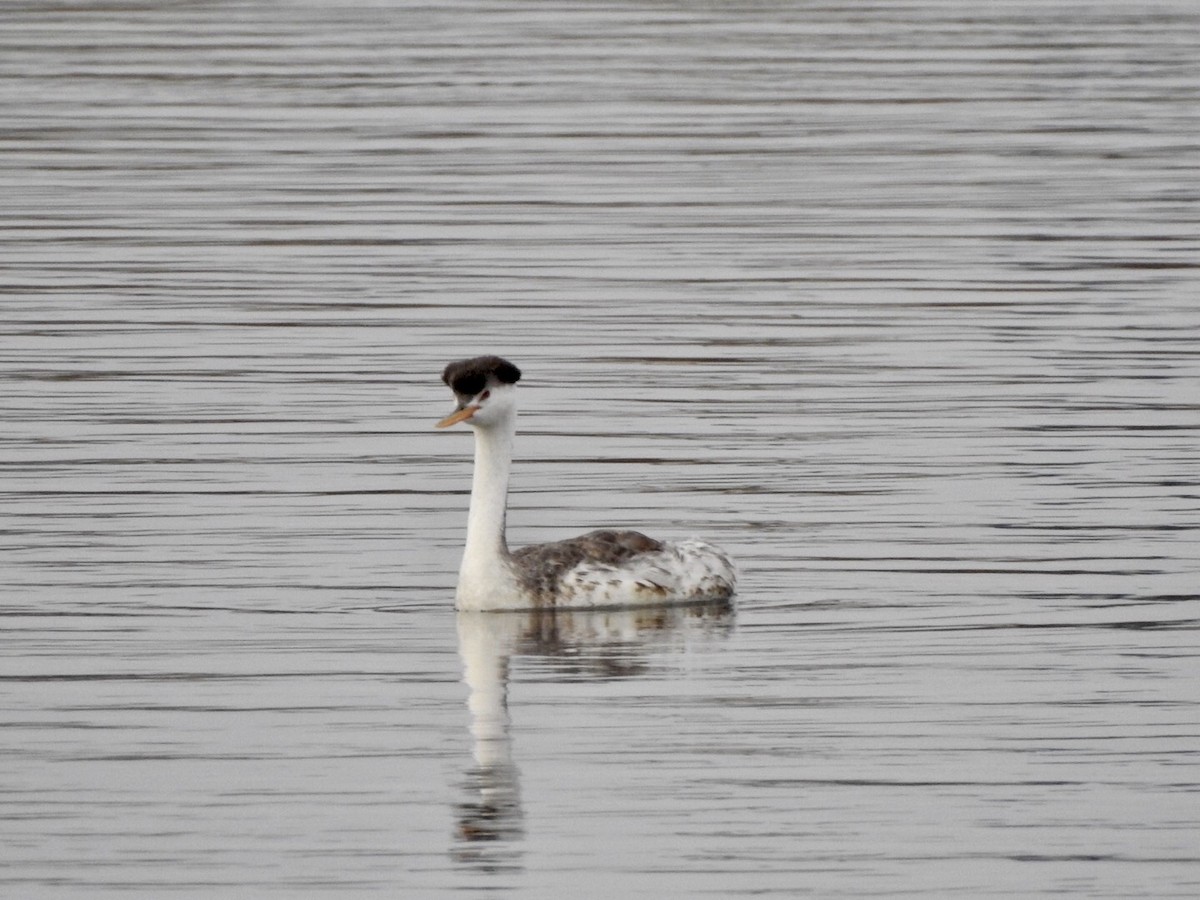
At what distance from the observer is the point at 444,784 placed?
33.3 feet

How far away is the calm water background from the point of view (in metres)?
9.71

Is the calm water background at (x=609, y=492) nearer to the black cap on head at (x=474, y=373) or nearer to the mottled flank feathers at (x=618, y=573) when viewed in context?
the mottled flank feathers at (x=618, y=573)

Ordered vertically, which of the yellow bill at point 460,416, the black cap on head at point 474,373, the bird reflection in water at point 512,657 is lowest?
the bird reflection in water at point 512,657

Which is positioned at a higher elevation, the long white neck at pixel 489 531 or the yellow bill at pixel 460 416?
the yellow bill at pixel 460 416

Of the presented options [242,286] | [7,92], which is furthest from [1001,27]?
[242,286]

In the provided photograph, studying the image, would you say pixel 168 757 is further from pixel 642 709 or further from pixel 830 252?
pixel 830 252

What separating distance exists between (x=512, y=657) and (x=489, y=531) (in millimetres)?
1002

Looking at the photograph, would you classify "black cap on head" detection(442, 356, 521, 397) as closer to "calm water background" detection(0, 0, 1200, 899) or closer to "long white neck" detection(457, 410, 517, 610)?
"long white neck" detection(457, 410, 517, 610)

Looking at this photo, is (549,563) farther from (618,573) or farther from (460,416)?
(460,416)

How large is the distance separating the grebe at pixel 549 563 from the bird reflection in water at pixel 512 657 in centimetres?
8

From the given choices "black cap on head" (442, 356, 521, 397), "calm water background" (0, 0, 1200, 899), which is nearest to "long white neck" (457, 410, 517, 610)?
"calm water background" (0, 0, 1200, 899)

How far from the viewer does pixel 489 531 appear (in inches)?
516

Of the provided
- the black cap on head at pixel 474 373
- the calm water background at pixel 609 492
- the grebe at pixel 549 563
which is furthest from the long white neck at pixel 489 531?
the black cap on head at pixel 474 373

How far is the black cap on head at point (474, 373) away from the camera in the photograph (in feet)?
42.1
